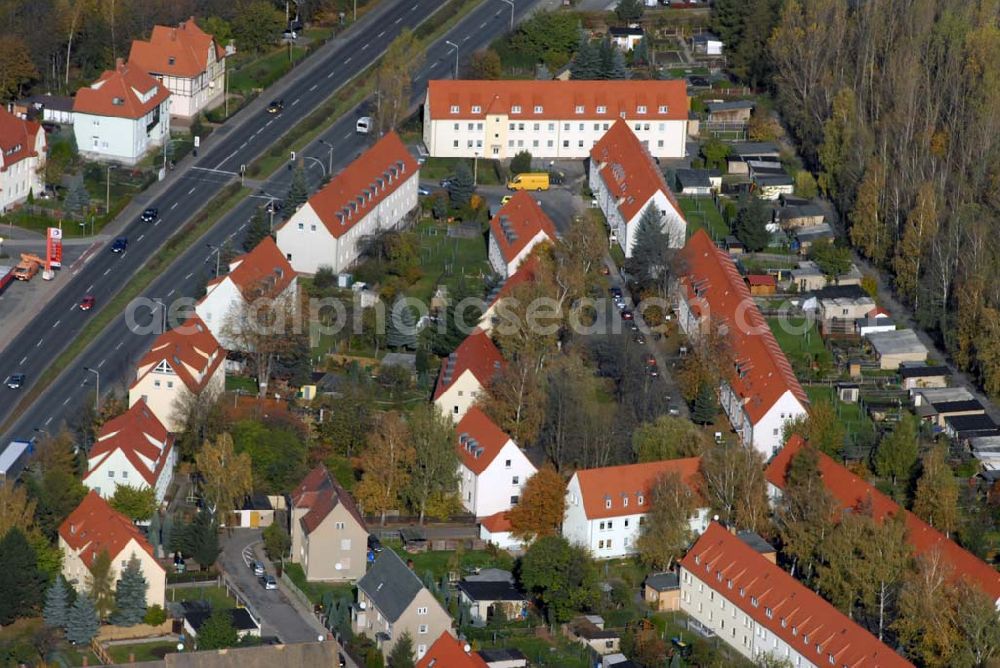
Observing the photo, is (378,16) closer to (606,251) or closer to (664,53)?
(664,53)

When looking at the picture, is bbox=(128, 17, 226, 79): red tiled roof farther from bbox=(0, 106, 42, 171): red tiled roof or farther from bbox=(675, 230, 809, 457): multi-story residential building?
bbox=(675, 230, 809, 457): multi-story residential building

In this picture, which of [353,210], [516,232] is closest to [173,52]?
[353,210]

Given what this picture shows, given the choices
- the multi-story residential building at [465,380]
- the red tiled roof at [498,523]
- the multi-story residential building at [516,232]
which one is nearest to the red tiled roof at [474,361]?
the multi-story residential building at [465,380]

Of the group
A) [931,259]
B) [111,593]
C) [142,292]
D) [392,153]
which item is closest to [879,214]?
[931,259]

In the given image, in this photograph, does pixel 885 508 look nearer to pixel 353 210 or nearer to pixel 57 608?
pixel 57 608

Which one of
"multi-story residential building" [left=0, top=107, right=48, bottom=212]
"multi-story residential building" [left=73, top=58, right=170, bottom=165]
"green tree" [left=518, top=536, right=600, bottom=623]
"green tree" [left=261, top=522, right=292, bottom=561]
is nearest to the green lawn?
"green tree" [left=261, top=522, right=292, bottom=561]
